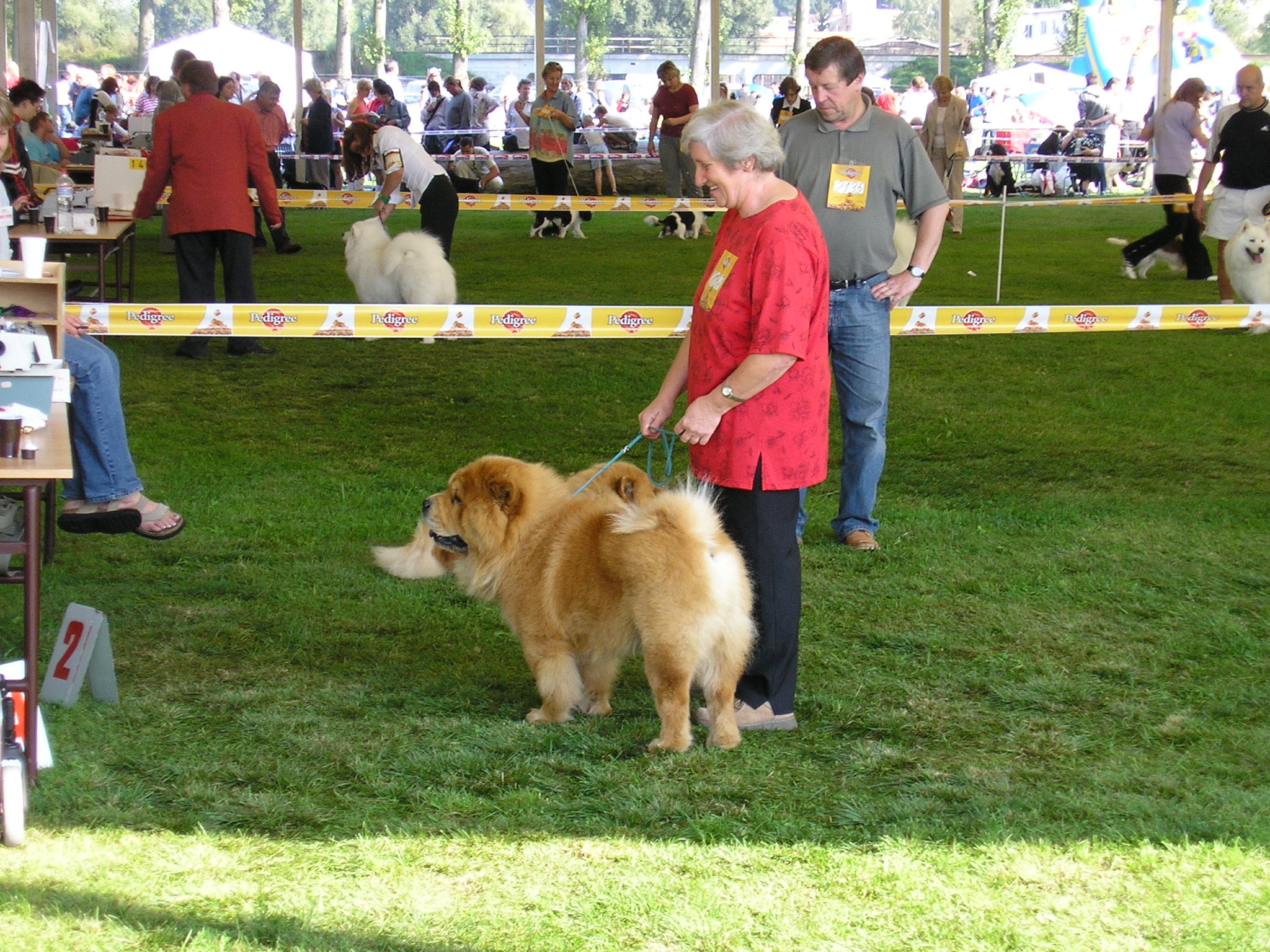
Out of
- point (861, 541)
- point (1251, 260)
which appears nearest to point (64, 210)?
point (861, 541)

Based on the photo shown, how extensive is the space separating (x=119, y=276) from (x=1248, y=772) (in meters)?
8.81

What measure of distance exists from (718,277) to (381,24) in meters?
31.5

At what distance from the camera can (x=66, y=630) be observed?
348 centimetres

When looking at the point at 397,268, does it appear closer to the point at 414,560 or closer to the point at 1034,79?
the point at 414,560

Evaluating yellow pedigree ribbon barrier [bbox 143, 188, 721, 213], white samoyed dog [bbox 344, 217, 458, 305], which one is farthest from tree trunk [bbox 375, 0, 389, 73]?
white samoyed dog [bbox 344, 217, 458, 305]

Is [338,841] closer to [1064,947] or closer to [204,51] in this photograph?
[1064,947]

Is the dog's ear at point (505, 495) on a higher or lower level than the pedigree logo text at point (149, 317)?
lower

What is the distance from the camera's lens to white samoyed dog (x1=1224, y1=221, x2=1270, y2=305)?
9.79 metres

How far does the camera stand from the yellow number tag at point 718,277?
10.2 ft

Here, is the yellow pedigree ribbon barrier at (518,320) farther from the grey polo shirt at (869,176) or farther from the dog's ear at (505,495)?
the dog's ear at (505,495)

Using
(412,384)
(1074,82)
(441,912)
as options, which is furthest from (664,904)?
(1074,82)

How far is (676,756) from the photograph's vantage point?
3260 mm

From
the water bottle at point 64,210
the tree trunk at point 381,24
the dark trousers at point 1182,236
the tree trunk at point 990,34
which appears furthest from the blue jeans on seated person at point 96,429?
the tree trunk at point 990,34

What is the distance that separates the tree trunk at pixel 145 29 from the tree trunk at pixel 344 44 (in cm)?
478
